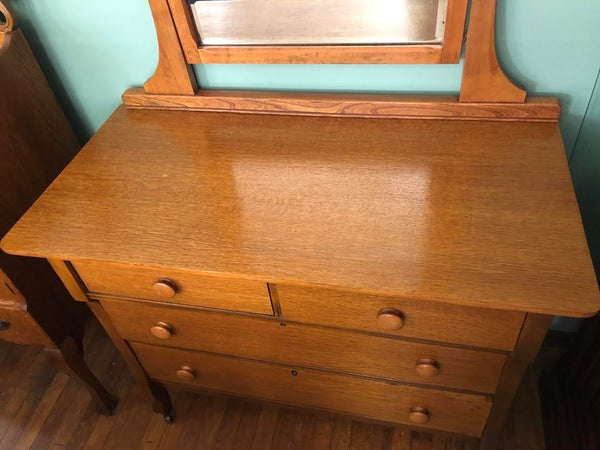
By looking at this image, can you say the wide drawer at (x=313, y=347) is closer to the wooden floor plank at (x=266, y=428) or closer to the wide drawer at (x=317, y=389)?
the wide drawer at (x=317, y=389)

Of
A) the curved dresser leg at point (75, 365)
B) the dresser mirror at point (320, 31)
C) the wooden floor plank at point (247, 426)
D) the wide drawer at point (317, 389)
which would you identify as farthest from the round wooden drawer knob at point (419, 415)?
the curved dresser leg at point (75, 365)

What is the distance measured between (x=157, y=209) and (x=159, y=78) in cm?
39

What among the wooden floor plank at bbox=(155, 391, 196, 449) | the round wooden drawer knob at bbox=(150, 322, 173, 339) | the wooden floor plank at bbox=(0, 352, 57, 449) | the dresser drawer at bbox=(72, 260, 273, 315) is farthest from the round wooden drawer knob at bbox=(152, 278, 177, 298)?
the wooden floor plank at bbox=(0, 352, 57, 449)

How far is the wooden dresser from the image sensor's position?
0.84 meters

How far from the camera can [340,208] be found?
94 cm

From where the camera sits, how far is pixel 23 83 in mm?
1233

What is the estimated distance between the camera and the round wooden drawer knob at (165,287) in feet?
3.24

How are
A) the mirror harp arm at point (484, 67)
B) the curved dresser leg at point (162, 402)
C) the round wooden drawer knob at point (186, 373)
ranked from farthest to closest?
the curved dresser leg at point (162, 402) → the round wooden drawer knob at point (186, 373) → the mirror harp arm at point (484, 67)

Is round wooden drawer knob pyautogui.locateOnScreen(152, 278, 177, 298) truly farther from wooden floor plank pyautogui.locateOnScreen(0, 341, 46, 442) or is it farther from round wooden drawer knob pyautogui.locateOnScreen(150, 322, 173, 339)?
wooden floor plank pyautogui.locateOnScreen(0, 341, 46, 442)

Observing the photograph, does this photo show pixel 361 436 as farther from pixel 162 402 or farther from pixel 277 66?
pixel 277 66

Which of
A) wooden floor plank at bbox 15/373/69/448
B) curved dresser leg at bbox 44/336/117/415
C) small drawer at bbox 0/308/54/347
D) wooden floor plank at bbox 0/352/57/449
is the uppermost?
small drawer at bbox 0/308/54/347

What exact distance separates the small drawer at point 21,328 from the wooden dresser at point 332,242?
0.66 ft

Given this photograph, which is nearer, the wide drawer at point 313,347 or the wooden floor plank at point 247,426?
the wide drawer at point 313,347

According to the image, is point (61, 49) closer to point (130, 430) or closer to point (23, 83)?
point (23, 83)
